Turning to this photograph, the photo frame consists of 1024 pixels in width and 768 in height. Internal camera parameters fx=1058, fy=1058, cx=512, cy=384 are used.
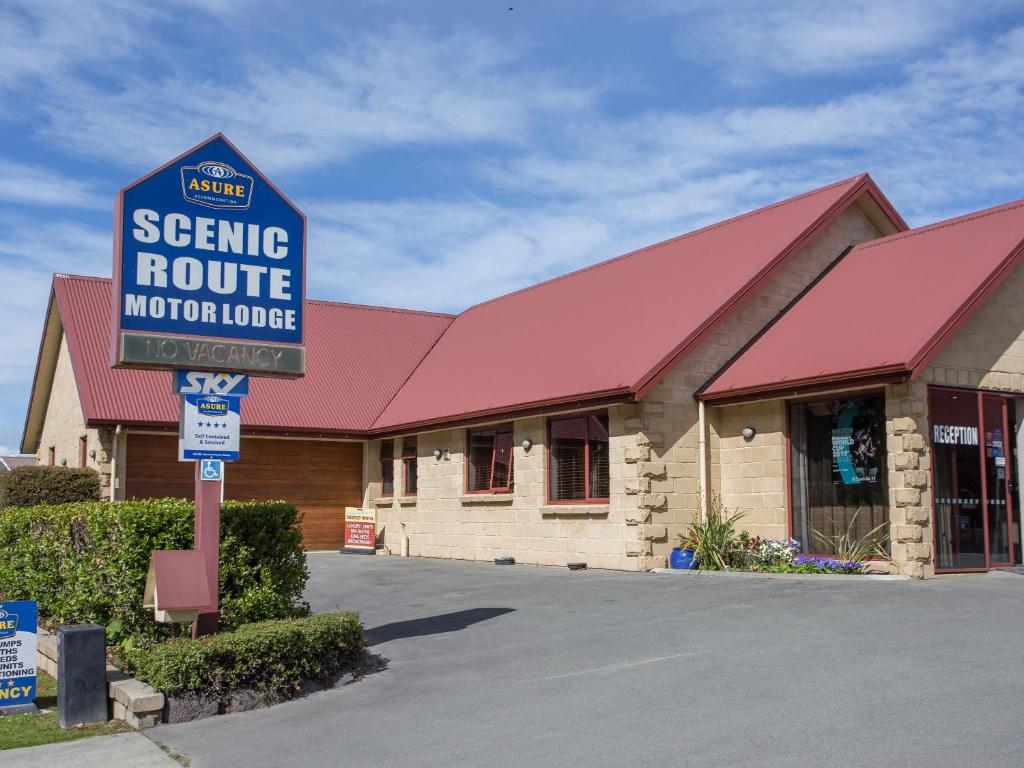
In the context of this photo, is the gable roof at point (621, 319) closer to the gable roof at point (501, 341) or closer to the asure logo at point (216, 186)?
the gable roof at point (501, 341)

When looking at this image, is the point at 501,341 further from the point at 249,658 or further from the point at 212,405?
the point at 249,658

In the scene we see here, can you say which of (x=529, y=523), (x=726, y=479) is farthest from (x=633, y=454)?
(x=529, y=523)

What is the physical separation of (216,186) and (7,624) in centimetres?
461

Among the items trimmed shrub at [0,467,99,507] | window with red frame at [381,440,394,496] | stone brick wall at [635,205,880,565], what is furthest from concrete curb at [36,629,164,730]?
window with red frame at [381,440,394,496]

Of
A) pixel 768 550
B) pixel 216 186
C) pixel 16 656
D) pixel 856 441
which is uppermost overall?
pixel 216 186

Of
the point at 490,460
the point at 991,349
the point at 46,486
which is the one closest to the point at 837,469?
the point at 991,349

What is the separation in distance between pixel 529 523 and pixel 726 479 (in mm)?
3928

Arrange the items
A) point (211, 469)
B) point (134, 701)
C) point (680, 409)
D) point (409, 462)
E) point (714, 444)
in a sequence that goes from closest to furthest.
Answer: point (134, 701)
point (211, 469)
point (680, 409)
point (714, 444)
point (409, 462)

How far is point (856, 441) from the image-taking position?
16328 mm

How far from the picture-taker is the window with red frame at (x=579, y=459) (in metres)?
18.4

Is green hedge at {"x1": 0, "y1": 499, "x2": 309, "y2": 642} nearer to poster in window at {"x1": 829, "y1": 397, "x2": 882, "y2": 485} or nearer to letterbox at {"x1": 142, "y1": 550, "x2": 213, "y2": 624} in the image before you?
letterbox at {"x1": 142, "y1": 550, "x2": 213, "y2": 624}

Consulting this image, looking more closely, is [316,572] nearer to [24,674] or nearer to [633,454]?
[633,454]

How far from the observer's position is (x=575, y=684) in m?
8.84

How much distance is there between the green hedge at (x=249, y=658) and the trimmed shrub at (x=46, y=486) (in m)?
12.5
